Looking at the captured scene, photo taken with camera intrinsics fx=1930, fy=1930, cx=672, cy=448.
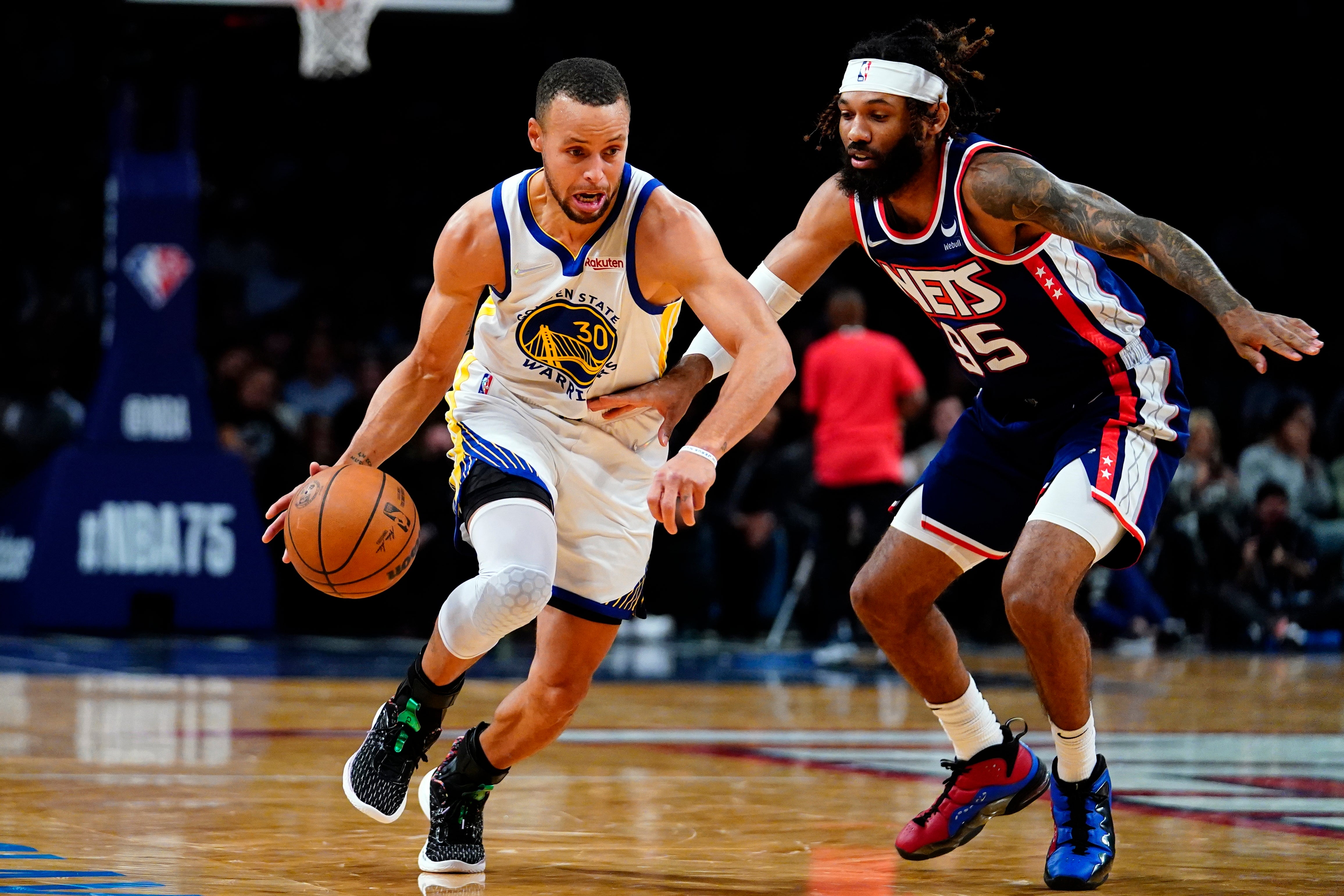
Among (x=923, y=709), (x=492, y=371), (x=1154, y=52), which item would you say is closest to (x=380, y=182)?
(x=1154, y=52)

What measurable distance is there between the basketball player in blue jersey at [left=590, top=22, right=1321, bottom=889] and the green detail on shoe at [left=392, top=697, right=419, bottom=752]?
0.85m

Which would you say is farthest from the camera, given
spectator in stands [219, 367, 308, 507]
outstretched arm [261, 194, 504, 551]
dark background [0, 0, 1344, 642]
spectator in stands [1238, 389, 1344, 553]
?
dark background [0, 0, 1344, 642]

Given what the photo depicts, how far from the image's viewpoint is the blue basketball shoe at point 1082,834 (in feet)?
14.6

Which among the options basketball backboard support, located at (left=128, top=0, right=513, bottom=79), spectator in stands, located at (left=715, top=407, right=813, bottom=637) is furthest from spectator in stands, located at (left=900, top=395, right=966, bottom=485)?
basketball backboard support, located at (left=128, top=0, right=513, bottom=79)

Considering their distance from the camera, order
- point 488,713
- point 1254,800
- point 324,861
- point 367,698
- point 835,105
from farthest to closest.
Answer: point 367,698
point 488,713
point 1254,800
point 835,105
point 324,861

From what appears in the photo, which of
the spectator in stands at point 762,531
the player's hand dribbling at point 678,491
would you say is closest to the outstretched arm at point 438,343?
the player's hand dribbling at point 678,491

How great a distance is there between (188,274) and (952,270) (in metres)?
8.65

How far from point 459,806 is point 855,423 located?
669 centimetres

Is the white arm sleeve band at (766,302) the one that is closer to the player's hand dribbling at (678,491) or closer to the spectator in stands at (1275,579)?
the player's hand dribbling at (678,491)

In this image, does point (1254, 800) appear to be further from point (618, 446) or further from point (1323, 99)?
point (1323, 99)

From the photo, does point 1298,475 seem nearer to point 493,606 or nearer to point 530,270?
point 530,270

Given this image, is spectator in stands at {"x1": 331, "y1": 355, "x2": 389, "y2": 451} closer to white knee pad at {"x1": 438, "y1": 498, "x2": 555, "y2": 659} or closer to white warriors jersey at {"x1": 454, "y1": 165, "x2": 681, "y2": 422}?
white warriors jersey at {"x1": 454, "y1": 165, "x2": 681, "y2": 422}

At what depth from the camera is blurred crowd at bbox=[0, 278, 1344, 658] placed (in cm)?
1285

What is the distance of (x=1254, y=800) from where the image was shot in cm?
598
